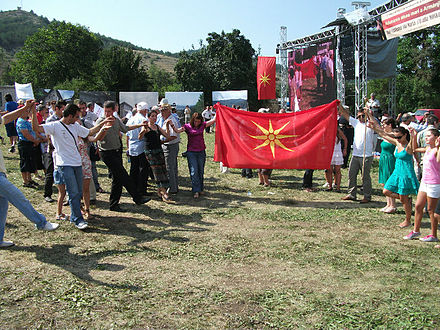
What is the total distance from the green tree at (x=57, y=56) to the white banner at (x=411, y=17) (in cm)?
5194

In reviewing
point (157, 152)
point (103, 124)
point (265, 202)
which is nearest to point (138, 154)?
point (157, 152)

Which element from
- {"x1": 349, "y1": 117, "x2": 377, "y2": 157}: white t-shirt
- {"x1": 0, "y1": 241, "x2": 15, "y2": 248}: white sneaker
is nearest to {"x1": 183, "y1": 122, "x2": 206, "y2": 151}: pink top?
{"x1": 349, "y1": 117, "x2": 377, "y2": 157}: white t-shirt

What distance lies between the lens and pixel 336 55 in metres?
21.1

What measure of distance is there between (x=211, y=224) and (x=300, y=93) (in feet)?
59.1

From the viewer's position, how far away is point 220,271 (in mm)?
4859

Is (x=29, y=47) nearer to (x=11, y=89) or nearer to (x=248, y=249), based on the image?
(x=11, y=89)

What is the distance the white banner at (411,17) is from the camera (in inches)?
500

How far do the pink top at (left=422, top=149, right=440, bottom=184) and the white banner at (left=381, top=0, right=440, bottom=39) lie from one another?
906 centimetres

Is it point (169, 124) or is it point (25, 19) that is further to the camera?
point (25, 19)

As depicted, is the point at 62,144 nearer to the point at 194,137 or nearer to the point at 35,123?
the point at 35,123

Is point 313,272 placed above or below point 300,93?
below

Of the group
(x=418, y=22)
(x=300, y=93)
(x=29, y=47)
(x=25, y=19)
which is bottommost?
(x=300, y=93)

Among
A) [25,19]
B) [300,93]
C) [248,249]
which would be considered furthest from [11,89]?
[25,19]

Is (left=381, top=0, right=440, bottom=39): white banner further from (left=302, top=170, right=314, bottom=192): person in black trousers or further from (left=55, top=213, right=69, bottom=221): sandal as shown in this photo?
(left=55, top=213, right=69, bottom=221): sandal
